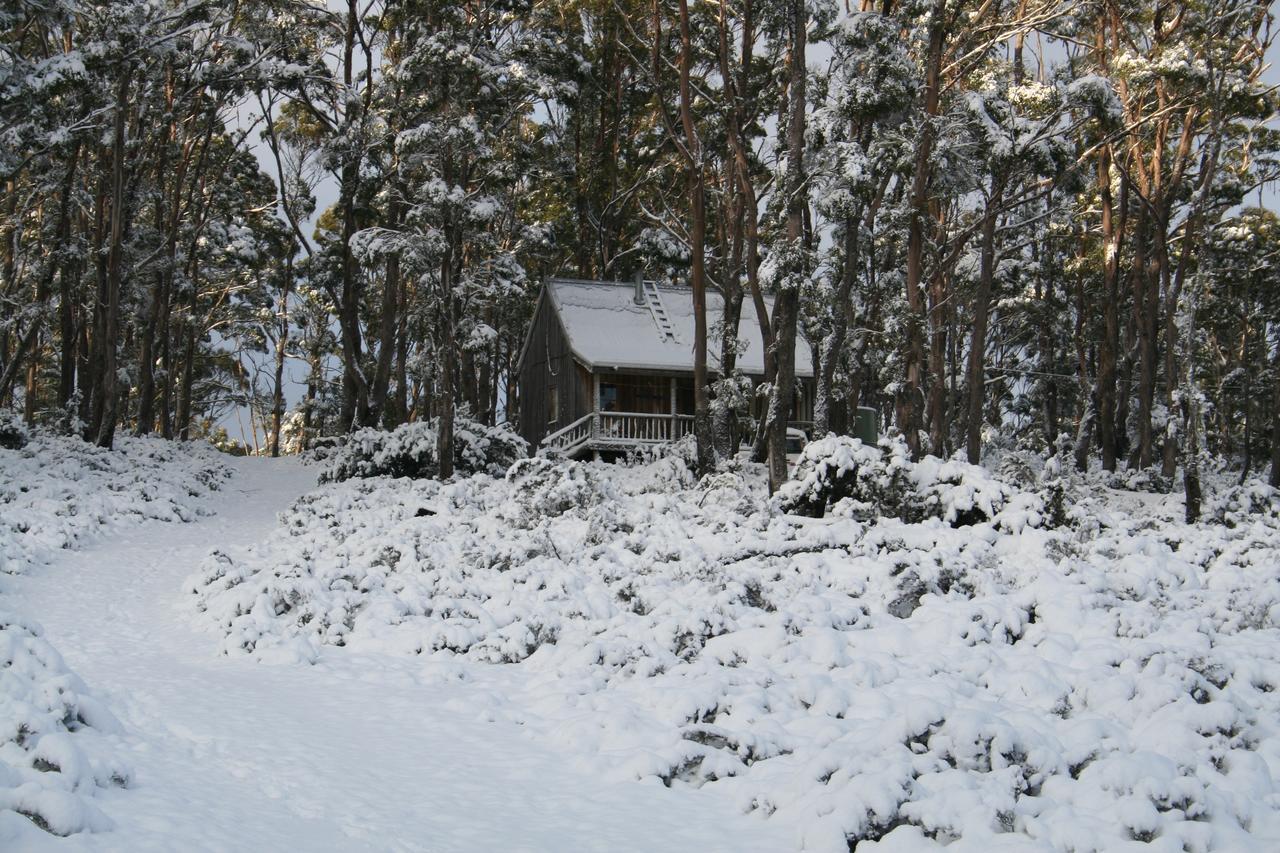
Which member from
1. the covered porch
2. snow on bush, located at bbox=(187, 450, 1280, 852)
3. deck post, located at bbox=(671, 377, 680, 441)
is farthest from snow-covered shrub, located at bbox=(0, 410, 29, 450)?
deck post, located at bbox=(671, 377, 680, 441)

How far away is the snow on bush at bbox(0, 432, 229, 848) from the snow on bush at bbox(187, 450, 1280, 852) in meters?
2.67

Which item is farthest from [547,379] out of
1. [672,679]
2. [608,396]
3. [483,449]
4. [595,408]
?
[672,679]

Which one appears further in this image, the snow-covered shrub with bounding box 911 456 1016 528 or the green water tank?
the green water tank

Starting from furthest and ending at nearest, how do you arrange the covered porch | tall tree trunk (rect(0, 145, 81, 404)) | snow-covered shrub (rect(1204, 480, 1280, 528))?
the covered porch → tall tree trunk (rect(0, 145, 81, 404)) → snow-covered shrub (rect(1204, 480, 1280, 528))

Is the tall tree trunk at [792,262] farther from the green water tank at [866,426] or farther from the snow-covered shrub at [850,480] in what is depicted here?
the green water tank at [866,426]

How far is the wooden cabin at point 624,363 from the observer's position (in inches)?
1127

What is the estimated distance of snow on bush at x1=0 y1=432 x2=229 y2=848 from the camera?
14.0ft

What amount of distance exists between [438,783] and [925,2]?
17.8m

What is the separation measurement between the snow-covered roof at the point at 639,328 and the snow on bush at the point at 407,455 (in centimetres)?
662

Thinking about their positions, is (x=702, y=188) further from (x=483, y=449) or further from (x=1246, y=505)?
(x=1246, y=505)

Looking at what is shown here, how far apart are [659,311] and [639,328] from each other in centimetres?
120

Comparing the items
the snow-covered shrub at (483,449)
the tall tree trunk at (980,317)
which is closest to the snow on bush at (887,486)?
the tall tree trunk at (980,317)

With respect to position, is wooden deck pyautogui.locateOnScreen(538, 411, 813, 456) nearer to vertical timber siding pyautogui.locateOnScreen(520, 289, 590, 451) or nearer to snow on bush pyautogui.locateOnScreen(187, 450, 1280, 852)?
vertical timber siding pyautogui.locateOnScreen(520, 289, 590, 451)

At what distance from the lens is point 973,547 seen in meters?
10.5
